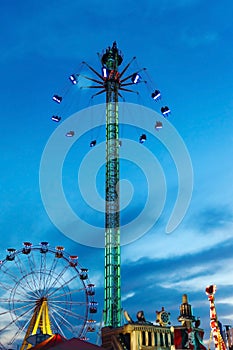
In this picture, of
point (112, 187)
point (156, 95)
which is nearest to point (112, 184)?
point (112, 187)

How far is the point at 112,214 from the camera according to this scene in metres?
47.8

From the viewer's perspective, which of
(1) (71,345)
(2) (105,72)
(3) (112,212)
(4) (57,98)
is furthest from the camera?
(4) (57,98)

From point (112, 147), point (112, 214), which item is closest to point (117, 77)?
point (112, 147)

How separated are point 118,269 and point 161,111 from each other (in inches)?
700

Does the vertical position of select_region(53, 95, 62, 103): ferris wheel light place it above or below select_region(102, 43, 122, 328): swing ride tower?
above

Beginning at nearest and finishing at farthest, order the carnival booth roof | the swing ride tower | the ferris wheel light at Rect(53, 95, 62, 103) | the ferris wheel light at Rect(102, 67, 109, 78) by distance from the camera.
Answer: the carnival booth roof < the swing ride tower < the ferris wheel light at Rect(102, 67, 109, 78) < the ferris wheel light at Rect(53, 95, 62, 103)

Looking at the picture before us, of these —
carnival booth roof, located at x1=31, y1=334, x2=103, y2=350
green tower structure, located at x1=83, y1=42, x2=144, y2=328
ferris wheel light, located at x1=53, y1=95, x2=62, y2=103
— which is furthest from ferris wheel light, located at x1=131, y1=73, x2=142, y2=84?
carnival booth roof, located at x1=31, y1=334, x2=103, y2=350

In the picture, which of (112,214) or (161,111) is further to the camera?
(161,111)

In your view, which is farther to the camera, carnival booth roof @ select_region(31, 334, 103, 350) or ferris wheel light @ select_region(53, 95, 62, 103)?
ferris wheel light @ select_region(53, 95, 62, 103)

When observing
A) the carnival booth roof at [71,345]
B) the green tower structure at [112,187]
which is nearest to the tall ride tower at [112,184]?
the green tower structure at [112,187]

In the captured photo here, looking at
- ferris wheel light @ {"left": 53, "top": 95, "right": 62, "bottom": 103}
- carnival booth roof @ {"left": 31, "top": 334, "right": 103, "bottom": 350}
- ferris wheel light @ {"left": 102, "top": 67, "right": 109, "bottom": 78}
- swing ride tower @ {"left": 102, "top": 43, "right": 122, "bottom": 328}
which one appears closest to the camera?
carnival booth roof @ {"left": 31, "top": 334, "right": 103, "bottom": 350}

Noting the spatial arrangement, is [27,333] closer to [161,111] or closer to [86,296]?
[86,296]

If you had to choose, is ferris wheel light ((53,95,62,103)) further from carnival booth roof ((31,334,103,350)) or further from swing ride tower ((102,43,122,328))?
carnival booth roof ((31,334,103,350))

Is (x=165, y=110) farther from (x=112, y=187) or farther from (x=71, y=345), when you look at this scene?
(x=71, y=345)
